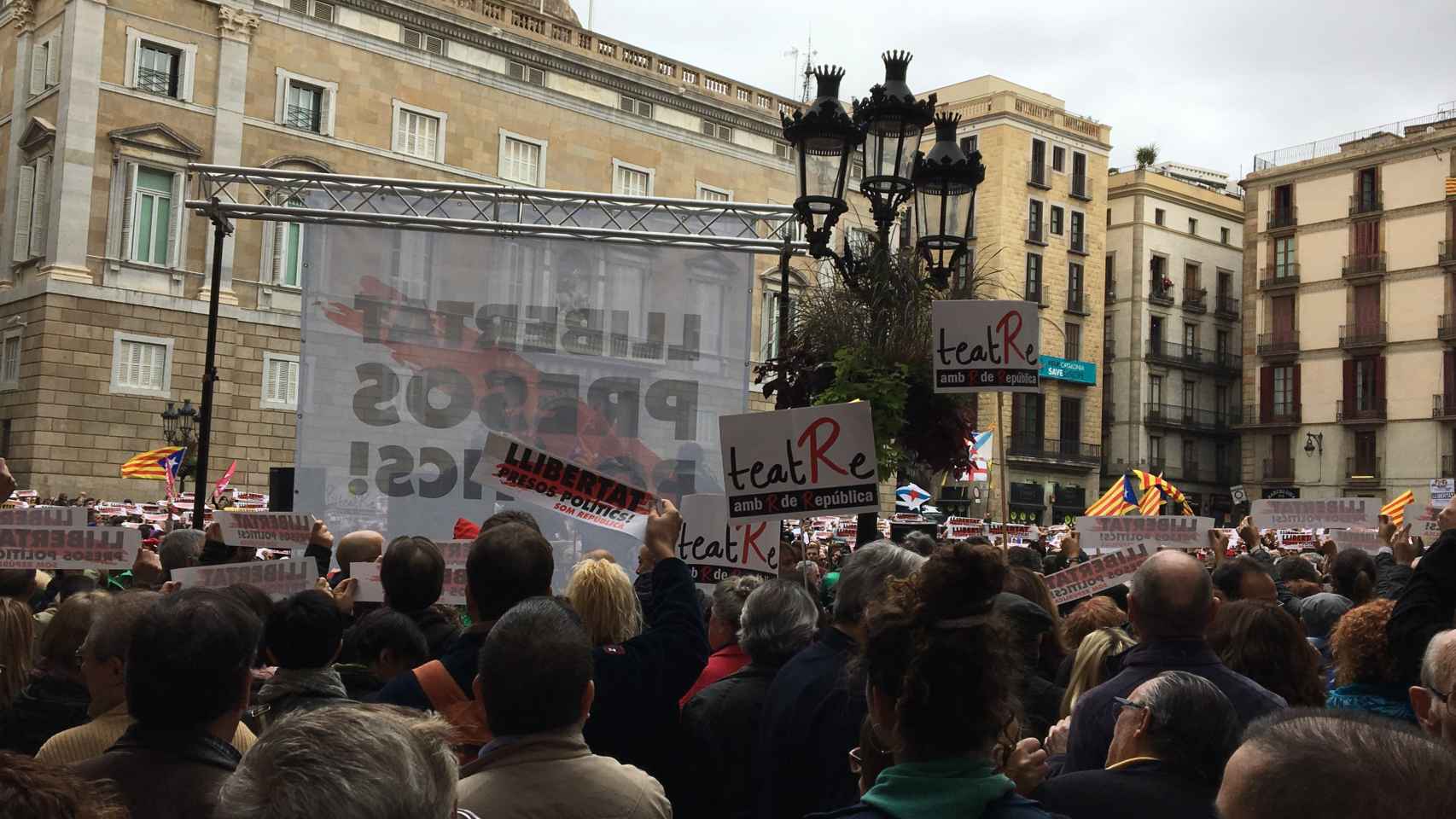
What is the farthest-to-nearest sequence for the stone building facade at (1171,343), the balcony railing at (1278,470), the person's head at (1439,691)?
1. the stone building facade at (1171,343)
2. the balcony railing at (1278,470)
3. the person's head at (1439,691)

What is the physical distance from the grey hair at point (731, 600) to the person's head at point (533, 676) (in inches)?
79.8

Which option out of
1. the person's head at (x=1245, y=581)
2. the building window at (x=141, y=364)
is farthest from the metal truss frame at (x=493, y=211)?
the building window at (x=141, y=364)

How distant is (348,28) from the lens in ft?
112

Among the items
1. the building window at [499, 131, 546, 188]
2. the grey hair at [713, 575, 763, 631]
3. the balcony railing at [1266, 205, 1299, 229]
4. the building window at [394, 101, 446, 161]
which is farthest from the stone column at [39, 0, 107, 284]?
the balcony railing at [1266, 205, 1299, 229]

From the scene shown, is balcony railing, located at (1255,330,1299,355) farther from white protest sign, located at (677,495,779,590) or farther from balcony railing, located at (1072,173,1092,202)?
white protest sign, located at (677,495,779,590)

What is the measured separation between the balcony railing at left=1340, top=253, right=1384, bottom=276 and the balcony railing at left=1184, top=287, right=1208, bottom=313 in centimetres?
685

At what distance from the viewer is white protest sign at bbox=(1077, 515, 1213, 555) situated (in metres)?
8.85

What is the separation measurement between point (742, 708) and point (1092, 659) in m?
1.27

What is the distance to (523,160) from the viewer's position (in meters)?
37.5

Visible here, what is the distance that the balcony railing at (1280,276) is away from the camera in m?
54.4

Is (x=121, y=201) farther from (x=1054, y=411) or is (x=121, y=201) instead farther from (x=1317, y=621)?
(x=1054, y=411)

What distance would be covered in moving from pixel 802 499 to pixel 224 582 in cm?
288

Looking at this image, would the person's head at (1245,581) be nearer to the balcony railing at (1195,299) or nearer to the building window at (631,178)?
the building window at (631,178)

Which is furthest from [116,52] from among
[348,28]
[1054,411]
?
[1054,411]
